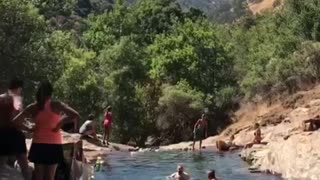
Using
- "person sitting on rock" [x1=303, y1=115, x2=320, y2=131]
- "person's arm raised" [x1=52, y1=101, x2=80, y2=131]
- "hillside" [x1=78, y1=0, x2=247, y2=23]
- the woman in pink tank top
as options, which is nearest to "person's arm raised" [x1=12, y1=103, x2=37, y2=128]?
the woman in pink tank top

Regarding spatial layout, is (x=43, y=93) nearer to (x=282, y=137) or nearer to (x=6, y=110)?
(x=6, y=110)

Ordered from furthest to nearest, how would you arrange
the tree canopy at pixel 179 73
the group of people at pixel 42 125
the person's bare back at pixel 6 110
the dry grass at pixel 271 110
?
1. the tree canopy at pixel 179 73
2. the dry grass at pixel 271 110
3. the person's bare back at pixel 6 110
4. the group of people at pixel 42 125

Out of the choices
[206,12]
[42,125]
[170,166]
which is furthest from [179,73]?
[206,12]

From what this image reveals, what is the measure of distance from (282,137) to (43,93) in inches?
841

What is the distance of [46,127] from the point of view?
9.83 meters

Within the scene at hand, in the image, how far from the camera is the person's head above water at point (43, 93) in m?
9.66

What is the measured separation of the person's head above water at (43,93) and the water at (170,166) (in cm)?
1451

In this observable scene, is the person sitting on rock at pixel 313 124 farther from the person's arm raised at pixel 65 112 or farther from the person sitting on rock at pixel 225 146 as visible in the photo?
the person's arm raised at pixel 65 112

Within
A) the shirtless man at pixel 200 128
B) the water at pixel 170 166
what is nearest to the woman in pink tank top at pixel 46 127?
the water at pixel 170 166

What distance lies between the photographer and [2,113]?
405 inches

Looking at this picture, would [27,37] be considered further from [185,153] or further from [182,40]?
[182,40]

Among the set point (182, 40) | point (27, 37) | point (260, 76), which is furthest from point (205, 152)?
point (182, 40)

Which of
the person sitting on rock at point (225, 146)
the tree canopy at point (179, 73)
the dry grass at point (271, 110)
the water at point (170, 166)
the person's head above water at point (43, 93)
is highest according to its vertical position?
the tree canopy at point (179, 73)

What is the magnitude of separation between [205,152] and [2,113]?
25535 millimetres
